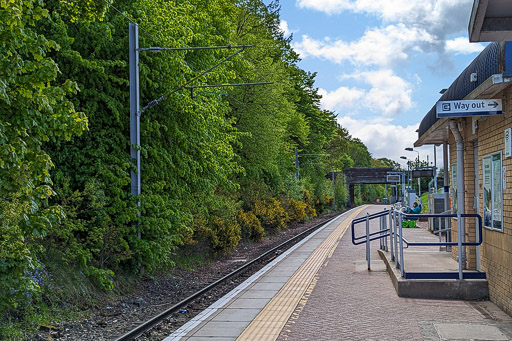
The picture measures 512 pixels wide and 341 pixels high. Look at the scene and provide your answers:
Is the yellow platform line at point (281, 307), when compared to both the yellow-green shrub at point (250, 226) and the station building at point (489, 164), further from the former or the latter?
the yellow-green shrub at point (250, 226)

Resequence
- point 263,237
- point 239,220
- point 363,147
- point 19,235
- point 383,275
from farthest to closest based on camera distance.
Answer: point 363,147 → point 263,237 → point 239,220 → point 383,275 → point 19,235

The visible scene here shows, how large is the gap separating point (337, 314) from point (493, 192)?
11.6 ft

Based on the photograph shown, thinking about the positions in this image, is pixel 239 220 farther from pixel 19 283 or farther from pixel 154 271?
pixel 19 283

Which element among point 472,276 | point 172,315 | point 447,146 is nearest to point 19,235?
point 172,315

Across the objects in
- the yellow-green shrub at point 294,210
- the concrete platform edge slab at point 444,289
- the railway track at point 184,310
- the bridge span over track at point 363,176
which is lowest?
the railway track at point 184,310

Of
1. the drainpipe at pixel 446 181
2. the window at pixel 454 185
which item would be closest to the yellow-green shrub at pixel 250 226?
the drainpipe at pixel 446 181

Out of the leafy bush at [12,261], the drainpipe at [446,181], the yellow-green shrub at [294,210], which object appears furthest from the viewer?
the yellow-green shrub at [294,210]

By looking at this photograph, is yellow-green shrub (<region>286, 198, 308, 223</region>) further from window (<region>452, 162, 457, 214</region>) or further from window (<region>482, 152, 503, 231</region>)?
window (<region>482, 152, 503, 231</region>)

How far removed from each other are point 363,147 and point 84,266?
148 meters

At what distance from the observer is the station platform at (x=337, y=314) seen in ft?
26.6

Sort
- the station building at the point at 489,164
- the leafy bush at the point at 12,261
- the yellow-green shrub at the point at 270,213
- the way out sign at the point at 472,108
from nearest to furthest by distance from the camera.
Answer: the leafy bush at the point at 12,261
the station building at the point at 489,164
the way out sign at the point at 472,108
the yellow-green shrub at the point at 270,213

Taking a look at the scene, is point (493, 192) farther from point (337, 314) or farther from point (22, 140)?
point (22, 140)

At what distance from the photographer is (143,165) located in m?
14.5

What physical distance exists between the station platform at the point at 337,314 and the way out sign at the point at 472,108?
3290 millimetres
